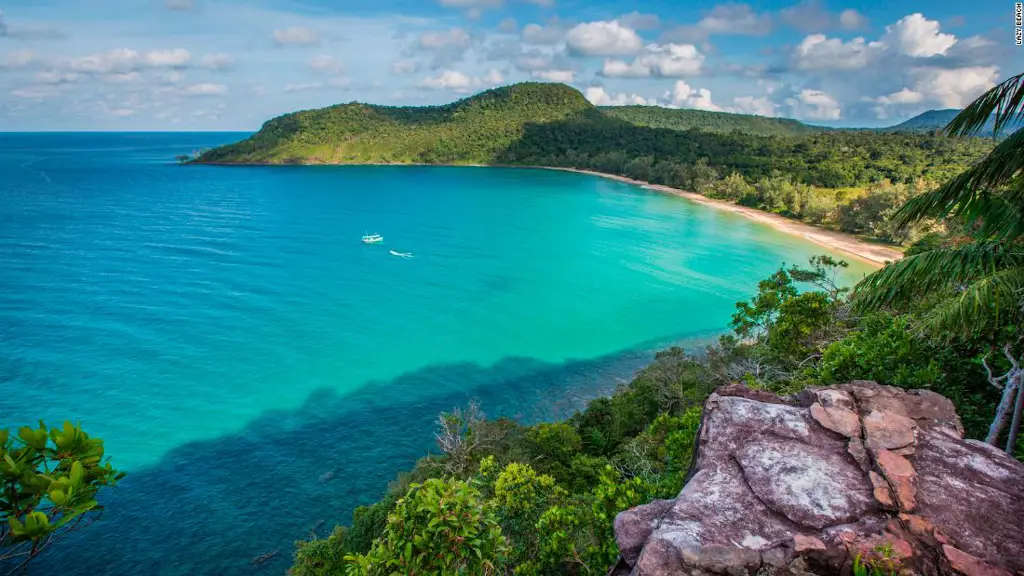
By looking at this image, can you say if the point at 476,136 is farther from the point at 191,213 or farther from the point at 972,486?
the point at 972,486

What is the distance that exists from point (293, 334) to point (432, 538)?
35.6 meters

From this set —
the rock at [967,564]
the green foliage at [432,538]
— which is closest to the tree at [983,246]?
the rock at [967,564]

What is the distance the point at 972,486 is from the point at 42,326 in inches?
1988

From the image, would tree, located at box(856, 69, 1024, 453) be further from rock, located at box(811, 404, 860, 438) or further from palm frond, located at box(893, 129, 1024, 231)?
rock, located at box(811, 404, 860, 438)

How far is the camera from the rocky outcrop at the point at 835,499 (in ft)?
16.9

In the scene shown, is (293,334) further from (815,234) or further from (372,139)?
(372,139)

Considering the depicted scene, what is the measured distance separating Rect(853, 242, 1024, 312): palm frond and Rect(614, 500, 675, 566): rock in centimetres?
534

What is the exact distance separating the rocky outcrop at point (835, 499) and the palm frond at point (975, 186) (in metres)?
2.84

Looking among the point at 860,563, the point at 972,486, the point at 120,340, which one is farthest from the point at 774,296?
the point at 120,340

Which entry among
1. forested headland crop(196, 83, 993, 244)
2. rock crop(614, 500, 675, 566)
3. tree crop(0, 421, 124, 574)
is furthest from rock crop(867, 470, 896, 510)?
forested headland crop(196, 83, 993, 244)

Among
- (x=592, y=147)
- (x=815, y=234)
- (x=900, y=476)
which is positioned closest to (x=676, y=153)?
(x=592, y=147)

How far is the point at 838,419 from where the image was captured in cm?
693

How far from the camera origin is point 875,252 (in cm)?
5969

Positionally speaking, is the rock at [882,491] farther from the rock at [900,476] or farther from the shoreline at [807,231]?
the shoreline at [807,231]
